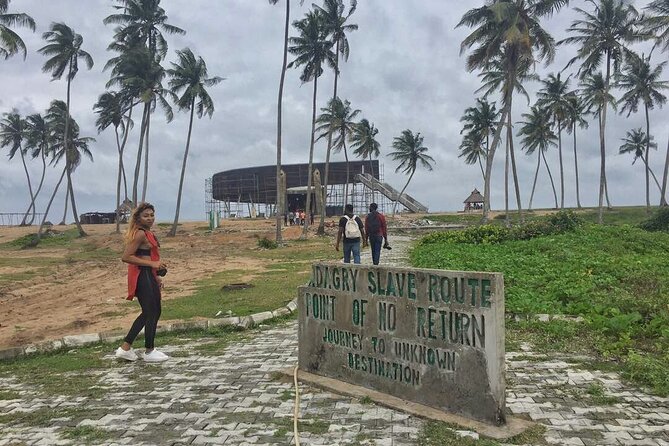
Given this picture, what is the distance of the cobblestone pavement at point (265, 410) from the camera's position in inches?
157

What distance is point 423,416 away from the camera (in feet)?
14.2

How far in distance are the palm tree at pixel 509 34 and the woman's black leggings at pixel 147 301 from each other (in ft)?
81.0

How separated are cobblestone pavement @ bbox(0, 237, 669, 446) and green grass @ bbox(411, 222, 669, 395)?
1.78 ft

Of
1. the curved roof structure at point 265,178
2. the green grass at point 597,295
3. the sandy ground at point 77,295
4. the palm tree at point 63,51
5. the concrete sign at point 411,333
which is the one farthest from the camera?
the curved roof structure at point 265,178

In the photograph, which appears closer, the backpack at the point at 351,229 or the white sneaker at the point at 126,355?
the white sneaker at the point at 126,355

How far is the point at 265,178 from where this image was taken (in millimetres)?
60688

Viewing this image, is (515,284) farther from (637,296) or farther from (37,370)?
(37,370)

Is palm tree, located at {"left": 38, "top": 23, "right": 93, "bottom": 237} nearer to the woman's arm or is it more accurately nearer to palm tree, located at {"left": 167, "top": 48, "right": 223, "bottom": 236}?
palm tree, located at {"left": 167, "top": 48, "right": 223, "bottom": 236}

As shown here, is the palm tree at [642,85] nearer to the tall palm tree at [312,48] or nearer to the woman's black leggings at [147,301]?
the tall palm tree at [312,48]

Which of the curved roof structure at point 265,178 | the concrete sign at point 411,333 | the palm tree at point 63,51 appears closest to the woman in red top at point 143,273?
the concrete sign at point 411,333

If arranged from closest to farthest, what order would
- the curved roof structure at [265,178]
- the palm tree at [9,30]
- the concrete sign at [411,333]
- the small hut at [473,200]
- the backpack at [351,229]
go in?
the concrete sign at [411,333], the backpack at [351,229], the palm tree at [9,30], the curved roof structure at [265,178], the small hut at [473,200]

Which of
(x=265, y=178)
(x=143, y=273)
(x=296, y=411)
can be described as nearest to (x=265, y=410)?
(x=296, y=411)

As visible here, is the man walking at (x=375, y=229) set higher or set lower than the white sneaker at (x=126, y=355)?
higher

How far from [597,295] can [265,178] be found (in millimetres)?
53634
